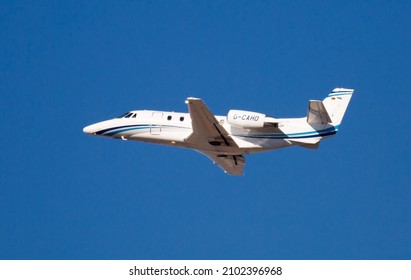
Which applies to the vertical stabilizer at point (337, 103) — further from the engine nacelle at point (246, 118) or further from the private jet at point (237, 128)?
the engine nacelle at point (246, 118)

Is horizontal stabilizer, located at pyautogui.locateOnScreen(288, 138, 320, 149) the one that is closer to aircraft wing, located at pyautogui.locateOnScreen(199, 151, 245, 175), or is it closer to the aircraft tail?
the aircraft tail

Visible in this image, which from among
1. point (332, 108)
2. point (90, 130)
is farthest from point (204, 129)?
point (90, 130)

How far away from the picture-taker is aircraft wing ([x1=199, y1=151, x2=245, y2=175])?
4194 centimetres

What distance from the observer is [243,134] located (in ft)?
128

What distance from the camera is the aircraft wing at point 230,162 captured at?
1651 inches

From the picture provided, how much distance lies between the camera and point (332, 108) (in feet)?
124

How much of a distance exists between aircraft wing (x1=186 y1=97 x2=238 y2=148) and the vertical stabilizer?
4.68 m

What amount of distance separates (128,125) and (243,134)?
21.3 feet

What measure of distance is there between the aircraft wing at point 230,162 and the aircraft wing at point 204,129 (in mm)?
2388

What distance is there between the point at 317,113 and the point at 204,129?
520cm

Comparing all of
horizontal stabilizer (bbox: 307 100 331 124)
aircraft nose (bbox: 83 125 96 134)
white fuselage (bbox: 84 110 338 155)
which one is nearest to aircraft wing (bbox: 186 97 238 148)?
white fuselage (bbox: 84 110 338 155)

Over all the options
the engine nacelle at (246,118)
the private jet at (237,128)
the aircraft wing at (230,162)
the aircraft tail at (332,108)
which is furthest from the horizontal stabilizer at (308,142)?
the aircraft wing at (230,162)
